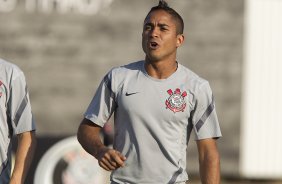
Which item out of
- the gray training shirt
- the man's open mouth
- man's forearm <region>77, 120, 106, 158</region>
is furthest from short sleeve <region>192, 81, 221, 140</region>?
man's forearm <region>77, 120, 106, 158</region>

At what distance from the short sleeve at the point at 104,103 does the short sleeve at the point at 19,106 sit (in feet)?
1.59

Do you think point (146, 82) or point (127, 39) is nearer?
point (146, 82)

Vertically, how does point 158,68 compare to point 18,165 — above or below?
above

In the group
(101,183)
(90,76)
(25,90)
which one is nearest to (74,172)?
(101,183)

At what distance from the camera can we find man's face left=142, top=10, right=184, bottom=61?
6.81m

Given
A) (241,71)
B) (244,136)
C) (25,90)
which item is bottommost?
(244,136)

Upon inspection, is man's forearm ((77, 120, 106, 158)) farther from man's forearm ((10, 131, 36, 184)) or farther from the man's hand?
man's forearm ((10, 131, 36, 184))

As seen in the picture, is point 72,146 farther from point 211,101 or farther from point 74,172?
point 211,101

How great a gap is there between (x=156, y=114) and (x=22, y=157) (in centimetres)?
98

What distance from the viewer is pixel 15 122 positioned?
702 centimetres

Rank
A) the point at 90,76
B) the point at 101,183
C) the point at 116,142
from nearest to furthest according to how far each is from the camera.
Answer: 1. the point at 116,142
2. the point at 101,183
3. the point at 90,76

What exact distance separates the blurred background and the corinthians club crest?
9.40 m

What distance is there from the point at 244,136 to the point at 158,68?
9925 millimetres

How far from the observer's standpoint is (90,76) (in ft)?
53.4
